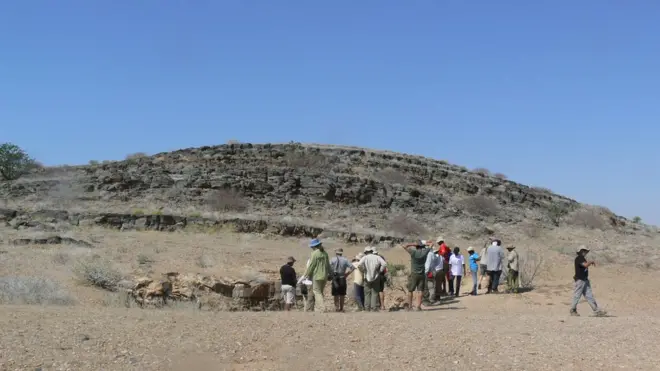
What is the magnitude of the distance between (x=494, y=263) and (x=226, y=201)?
25359 mm

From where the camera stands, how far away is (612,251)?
32750 mm

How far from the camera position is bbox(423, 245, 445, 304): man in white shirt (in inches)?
586

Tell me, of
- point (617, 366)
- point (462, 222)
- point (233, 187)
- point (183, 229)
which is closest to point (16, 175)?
point (233, 187)

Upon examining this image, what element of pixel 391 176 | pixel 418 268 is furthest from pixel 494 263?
pixel 391 176

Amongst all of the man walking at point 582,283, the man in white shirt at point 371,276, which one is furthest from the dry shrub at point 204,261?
the man walking at point 582,283

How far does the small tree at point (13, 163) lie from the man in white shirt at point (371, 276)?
4089 centimetres

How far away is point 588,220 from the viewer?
51031 mm

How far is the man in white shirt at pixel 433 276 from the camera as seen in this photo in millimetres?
14875

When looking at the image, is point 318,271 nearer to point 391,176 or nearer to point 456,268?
point 456,268

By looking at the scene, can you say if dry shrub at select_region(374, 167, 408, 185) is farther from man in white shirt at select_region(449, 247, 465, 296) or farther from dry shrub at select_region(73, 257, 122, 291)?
dry shrub at select_region(73, 257, 122, 291)

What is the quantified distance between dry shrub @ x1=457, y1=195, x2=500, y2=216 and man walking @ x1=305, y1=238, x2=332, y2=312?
118 feet

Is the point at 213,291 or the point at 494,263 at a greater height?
the point at 494,263

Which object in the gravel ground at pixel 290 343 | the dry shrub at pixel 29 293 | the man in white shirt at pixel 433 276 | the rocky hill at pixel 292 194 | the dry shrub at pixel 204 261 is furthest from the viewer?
the rocky hill at pixel 292 194

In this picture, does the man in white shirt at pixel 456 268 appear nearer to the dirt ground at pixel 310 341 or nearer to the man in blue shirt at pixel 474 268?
the man in blue shirt at pixel 474 268
